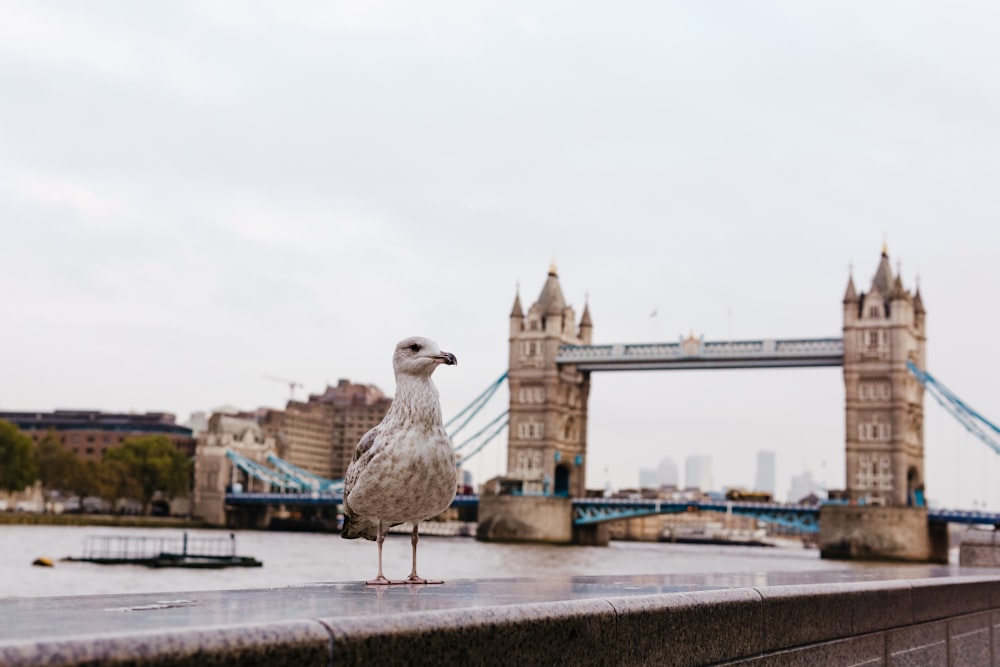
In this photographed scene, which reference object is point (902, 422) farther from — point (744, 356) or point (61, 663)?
point (61, 663)

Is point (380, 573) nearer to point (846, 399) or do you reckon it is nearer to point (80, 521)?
point (846, 399)

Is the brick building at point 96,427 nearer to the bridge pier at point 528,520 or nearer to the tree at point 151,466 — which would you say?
the tree at point 151,466

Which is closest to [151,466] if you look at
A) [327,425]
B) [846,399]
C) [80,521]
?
[80,521]

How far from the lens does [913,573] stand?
8.05 metres

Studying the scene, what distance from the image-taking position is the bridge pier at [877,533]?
5219 cm

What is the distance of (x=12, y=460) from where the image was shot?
64812 mm

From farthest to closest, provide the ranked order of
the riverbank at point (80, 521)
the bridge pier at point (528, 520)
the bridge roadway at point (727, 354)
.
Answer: the riverbank at point (80, 521) < the bridge pier at point (528, 520) < the bridge roadway at point (727, 354)

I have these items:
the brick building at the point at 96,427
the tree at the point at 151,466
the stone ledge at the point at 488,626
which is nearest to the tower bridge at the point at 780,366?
the tree at the point at 151,466

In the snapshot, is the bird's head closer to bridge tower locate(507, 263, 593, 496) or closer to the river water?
the river water

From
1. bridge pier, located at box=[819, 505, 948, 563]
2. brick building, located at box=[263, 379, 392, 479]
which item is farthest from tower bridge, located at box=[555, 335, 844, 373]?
brick building, located at box=[263, 379, 392, 479]

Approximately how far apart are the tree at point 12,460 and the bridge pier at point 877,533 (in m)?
41.0

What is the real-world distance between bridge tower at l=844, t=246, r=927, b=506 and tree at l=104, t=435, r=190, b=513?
139 ft

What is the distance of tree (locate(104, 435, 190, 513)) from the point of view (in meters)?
→ 76.8

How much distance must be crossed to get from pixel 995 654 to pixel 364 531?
3.99 metres
